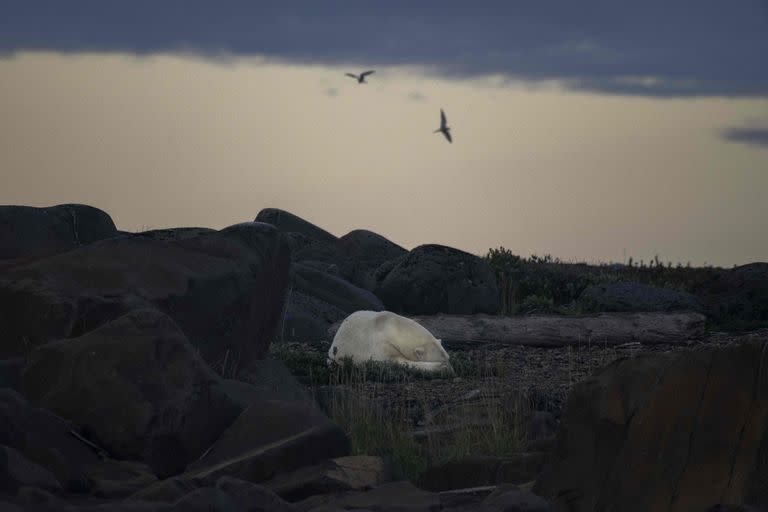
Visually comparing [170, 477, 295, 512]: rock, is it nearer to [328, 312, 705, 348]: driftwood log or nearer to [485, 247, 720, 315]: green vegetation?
[328, 312, 705, 348]: driftwood log

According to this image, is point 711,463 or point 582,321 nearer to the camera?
point 711,463

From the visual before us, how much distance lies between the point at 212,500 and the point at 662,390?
2828 millimetres

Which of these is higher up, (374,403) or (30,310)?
(30,310)

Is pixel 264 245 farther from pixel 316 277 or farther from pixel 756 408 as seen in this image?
pixel 316 277

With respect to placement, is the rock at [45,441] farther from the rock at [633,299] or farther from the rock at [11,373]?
the rock at [633,299]

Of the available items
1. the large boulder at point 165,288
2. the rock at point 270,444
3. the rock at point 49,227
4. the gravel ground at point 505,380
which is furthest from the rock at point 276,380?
the rock at point 49,227

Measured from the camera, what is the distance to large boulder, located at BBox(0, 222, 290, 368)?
9.60 metres

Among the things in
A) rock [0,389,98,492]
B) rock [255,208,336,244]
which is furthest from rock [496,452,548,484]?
rock [255,208,336,244]

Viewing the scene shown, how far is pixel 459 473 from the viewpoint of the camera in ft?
25.4

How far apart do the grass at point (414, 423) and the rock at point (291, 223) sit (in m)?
17.3

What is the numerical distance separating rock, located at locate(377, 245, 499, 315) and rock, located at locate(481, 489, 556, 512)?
17.1 meters

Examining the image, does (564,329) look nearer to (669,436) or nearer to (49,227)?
(49,227)

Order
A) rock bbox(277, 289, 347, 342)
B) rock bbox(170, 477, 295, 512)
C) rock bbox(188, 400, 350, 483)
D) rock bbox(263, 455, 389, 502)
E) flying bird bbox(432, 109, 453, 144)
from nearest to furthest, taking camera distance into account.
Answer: rock bbox(170, 477, 295, 512) < rock bbox(263, 455, 389, 502) < rock bbox(188, 400, 350, 483) < flying bird bbox(432, 109, 453, 144) < rock bbox(277, 289, 347, 342)

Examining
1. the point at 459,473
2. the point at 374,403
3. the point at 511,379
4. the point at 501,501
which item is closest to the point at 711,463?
the point at 501,501
